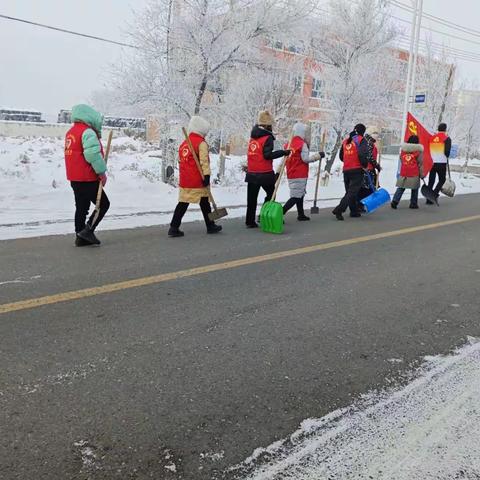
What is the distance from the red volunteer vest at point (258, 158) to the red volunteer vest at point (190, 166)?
100 cm

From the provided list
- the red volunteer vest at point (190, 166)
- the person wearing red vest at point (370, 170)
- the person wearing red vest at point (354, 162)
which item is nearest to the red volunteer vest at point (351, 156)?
the person wearing red vest at point (354, 162)

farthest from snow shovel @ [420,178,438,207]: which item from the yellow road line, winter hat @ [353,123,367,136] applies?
the yellow road line

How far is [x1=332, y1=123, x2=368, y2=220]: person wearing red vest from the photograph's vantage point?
859 cm

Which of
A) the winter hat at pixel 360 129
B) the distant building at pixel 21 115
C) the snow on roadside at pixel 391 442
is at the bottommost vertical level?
the snow on roadside at pixel 391 442

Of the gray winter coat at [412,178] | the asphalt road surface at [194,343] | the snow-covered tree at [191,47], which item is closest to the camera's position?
the asphalt road surface at [194,343]

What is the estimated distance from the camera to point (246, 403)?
8.52ft

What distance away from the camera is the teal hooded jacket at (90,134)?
18.5 ft

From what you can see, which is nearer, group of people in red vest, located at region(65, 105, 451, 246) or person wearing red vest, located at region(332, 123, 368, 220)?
group of people in red vest, located at region(65, 105, 451, 246)

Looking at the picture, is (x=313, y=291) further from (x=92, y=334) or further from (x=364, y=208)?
(x=364, y=208)

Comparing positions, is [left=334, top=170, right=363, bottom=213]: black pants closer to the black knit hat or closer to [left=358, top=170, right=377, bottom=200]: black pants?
[left=358, top=170, right=377, bottom=200]: black pants

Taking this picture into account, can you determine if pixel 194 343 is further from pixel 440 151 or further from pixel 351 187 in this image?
pixel 440 151

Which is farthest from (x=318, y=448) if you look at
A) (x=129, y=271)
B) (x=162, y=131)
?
(x=162, y=131)

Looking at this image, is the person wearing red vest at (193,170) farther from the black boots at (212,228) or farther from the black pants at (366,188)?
the black pants at (366,188)

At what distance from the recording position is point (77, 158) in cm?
578
